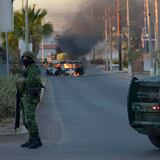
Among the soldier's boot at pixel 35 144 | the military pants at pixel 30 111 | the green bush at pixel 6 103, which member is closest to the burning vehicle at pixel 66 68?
the green bush at pixel 6 103

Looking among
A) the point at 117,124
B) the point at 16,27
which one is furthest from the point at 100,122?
the point at 16,27

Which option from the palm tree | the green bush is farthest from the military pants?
the palm tree

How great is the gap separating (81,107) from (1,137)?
32.8 ft

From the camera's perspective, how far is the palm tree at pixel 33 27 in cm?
5491

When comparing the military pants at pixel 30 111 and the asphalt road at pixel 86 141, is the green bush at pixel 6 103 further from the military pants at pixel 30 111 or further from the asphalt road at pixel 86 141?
the military pants at pixel 30 111

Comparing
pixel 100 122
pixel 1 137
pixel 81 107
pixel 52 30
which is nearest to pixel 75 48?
pixel 52 30

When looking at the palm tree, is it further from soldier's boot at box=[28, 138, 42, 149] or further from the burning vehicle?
soldier's boot at box=[28, 138, 42, 149]

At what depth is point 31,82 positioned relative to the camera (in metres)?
12.0

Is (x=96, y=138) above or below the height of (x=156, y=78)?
below

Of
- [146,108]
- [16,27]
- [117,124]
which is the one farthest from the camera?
[16,27]

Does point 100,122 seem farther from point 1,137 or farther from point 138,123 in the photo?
point 138,123

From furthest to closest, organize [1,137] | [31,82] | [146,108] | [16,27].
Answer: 1. [16,27]
2. [1,137]
3. [31,82]
4. [146,108]

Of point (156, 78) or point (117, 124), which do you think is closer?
point (156, 78)

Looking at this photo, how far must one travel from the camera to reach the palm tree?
180 feet
